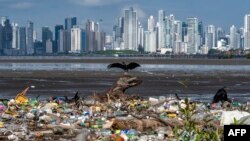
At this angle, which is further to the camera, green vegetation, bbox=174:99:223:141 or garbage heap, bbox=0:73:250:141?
garbage heap, bbox=0:73:250:141

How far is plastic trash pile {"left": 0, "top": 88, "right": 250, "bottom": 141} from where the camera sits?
1130 centimetres

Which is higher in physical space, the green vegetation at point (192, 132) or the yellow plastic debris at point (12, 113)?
the green vegetation at point (192, 132)

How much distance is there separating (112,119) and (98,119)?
0.96 m

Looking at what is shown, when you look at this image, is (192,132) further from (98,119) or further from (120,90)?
(120,90)

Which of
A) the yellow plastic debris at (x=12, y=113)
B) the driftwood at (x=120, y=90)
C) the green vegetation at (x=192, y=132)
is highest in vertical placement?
the green vegetation at (x=192, y=132)

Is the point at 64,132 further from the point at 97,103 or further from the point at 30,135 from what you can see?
the point at 97,103

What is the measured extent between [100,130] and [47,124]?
5.44 ft

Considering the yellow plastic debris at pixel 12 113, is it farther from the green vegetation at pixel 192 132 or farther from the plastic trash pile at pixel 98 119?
the green vegetation at pixel 192 132

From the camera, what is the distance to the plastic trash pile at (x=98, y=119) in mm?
11297

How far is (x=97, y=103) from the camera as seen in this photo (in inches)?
709

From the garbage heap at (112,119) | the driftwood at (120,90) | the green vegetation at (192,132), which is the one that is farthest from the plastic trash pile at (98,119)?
the driftwood at (120,90)

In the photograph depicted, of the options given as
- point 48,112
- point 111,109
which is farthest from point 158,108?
point 48,112

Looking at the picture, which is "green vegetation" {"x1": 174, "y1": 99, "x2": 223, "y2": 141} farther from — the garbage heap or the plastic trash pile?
the plastic trash pile

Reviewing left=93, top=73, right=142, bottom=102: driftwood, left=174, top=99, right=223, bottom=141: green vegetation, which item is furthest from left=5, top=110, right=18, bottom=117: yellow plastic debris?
left=174, top=99, right=223, bottom=141: green vegetation
